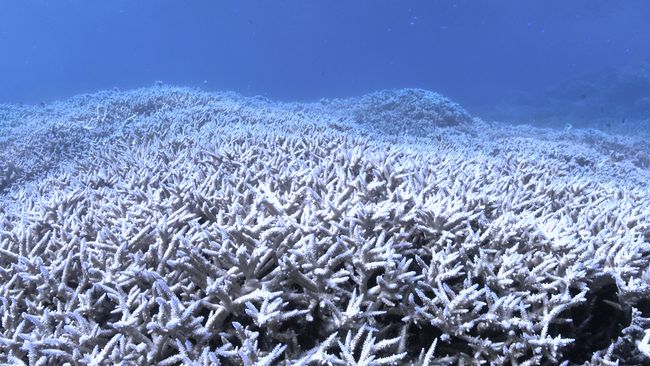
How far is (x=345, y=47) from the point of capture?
173500mm

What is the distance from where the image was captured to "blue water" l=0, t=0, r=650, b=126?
4075 inches

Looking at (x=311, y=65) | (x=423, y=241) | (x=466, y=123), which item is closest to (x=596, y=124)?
(x=466, y=123)

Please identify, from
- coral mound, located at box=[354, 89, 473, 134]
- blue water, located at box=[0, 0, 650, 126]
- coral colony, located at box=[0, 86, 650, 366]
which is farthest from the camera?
blue water, located at box=[0, 0, 650, 126]

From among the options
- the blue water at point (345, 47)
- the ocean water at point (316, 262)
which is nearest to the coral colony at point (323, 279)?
the ocean water at point (316, 262)

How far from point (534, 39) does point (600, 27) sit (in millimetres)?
39900

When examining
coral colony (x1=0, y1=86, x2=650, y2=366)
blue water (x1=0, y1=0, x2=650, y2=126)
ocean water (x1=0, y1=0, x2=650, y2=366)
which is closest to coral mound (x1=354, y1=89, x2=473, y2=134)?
ocean water (x1=0, y1=0, x2=650, y2=366)

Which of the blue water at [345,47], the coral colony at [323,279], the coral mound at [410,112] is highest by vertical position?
the blue water at [345,47]

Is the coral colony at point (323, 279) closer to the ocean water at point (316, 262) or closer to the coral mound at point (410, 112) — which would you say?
the ocean water at point (316, 262)

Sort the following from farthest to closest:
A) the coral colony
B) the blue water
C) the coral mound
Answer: the blue water, the coral mound, the coral colony

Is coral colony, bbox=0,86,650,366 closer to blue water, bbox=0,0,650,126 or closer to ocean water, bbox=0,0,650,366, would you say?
ocean water, bbox=0,0,650,366


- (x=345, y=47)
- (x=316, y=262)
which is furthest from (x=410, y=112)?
(x=345, y=47)

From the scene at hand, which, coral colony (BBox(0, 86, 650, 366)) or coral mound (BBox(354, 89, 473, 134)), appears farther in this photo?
coral mound (BBox(354, 89, 473, 134))

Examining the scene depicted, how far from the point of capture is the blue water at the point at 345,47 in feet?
340

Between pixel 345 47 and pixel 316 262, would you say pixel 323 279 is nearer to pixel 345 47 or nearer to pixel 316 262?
pixel 316 262
